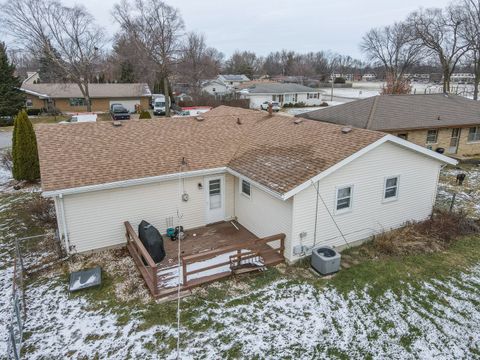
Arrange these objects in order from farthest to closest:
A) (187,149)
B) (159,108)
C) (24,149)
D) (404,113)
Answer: (159,108) → (404,113) → (24,149) → (187,149)

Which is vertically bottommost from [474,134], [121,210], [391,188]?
[121,210]

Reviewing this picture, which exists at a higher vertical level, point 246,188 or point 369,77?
point 369,77

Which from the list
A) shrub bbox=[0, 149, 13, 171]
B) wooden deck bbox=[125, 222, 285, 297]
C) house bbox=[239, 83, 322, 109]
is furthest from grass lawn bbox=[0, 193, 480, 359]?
house bbox=[239, 83, 322, 109]

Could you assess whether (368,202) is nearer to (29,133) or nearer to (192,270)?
(192,270)

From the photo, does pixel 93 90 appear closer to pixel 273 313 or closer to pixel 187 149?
pixel 187 149

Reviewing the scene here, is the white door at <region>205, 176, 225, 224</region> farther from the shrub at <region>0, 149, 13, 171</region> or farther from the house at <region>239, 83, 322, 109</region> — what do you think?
the house at <region>239, 83, 322, 109</region>

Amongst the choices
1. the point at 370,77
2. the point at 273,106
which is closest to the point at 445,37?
the point at 273,106
